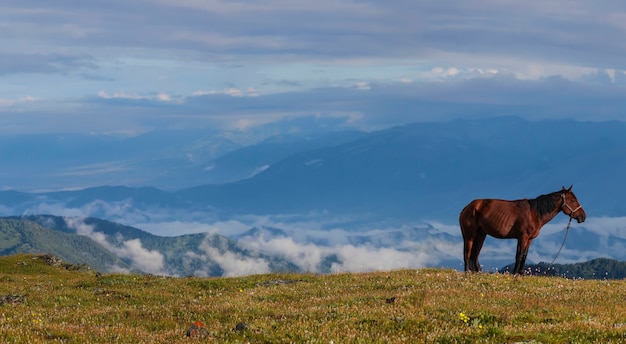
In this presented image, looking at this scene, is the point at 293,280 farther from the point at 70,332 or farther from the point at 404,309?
the point at 70,332

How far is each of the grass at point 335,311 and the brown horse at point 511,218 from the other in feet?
6.81

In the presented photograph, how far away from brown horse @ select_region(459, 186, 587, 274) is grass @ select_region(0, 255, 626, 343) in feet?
6.81

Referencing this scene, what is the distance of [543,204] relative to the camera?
3212 centimetres

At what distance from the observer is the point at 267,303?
22.2 m

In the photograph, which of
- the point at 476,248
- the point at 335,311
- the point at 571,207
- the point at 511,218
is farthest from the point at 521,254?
the point at 335,311

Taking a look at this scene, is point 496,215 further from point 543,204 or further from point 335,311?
point 335,311

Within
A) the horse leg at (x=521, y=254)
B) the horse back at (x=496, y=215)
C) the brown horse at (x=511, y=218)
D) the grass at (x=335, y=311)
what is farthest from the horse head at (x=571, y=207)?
the grass at (x=335, y=311)

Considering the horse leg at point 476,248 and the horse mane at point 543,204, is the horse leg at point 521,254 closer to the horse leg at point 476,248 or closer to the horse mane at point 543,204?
the horse mane at point 543,204

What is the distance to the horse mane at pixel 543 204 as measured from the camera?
3203cm

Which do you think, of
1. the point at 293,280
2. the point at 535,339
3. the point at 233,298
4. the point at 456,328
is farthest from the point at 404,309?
the point at 293,280

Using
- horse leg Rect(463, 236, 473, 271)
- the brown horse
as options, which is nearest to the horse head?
the brown horse

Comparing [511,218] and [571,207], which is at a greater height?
[571,207]

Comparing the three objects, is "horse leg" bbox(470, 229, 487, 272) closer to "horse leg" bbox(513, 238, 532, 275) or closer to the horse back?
the horse back

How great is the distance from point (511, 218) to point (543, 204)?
1854mm
